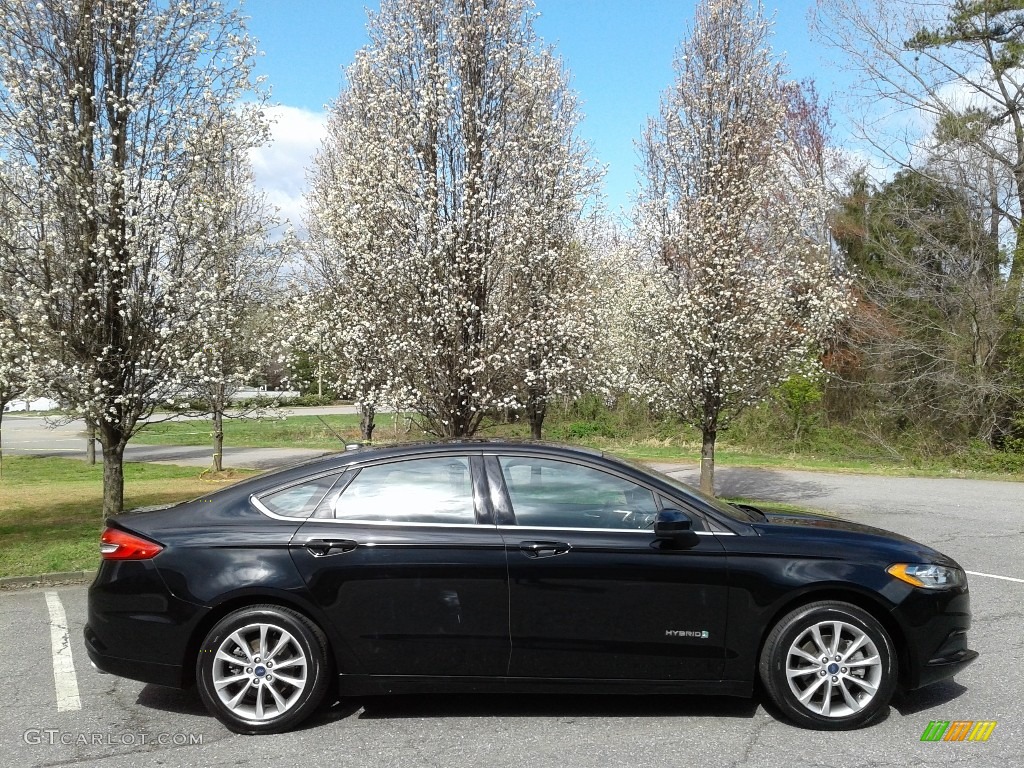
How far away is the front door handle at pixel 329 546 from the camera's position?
4.56 m

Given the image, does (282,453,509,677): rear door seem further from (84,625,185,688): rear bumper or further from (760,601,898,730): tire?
(760,601,898,730): tire

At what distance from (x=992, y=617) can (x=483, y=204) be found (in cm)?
663

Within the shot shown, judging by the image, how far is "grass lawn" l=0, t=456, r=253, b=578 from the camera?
29.8ft

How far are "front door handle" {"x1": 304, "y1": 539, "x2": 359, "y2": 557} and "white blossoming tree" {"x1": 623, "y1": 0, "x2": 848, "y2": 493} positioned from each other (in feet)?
28.2

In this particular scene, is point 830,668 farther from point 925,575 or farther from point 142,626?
point 142,626

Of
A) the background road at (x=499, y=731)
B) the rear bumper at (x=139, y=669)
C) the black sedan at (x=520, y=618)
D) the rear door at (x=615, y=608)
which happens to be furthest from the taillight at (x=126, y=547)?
the rear door at (x=615, y=608)

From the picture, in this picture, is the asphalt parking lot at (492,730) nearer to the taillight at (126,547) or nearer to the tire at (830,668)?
→ the tire at (830,668)

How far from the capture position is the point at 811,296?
42.8ft

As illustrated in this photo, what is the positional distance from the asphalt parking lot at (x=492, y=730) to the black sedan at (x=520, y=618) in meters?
0.20

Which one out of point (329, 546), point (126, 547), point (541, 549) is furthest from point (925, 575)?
point (126, 547)

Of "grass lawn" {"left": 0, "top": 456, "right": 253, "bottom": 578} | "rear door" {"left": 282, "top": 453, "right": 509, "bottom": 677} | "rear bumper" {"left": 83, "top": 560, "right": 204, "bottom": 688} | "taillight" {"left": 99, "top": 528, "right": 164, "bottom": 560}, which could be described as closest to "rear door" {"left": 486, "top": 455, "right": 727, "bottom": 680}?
"rear door" {"left": 282, "top": 453, "right": 509, "bottom": 677}

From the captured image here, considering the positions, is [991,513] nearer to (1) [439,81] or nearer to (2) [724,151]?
(2) [724,151]

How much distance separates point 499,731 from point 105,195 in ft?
25.2

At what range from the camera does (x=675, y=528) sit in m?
4.51
